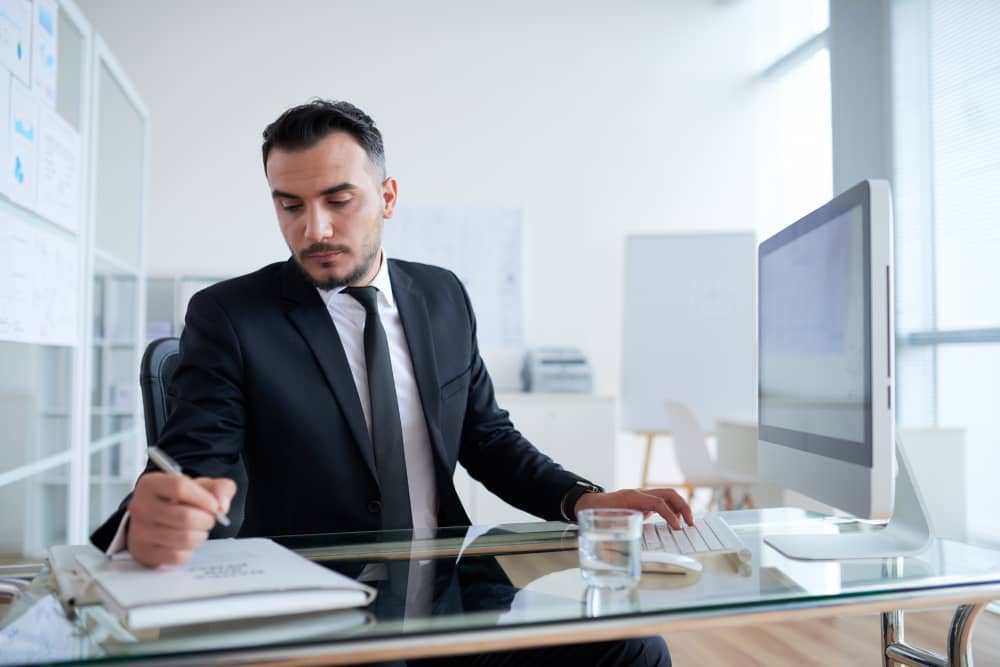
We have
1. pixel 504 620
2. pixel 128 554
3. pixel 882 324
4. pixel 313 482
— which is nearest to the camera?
pixel 504 620

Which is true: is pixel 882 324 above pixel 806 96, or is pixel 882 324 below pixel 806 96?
below

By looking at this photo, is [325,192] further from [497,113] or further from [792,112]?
[792,112]

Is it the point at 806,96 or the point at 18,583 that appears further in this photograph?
the point at 806,96

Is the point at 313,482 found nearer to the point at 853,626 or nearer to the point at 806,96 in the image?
the point at 853,626

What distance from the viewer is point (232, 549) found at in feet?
3.03

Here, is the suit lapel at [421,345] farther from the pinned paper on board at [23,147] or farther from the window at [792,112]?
the window at [792,112]

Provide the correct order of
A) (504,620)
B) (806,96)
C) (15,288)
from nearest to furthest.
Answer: (504,620), (15,288), (806,96)

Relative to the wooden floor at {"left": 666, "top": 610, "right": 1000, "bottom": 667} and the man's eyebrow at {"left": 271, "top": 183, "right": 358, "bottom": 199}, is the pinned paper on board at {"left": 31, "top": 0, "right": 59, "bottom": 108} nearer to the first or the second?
the man's eyebrow at {"left": 271, "top": 183, "right": 358, "bottom": 199}

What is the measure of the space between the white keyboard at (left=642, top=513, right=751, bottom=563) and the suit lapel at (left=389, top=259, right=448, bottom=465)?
43 cm

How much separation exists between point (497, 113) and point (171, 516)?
447cm

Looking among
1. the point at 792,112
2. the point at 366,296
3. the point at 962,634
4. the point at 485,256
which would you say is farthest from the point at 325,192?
the point at 792,112

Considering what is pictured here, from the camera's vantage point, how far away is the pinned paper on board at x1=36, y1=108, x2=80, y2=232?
2.57 meters

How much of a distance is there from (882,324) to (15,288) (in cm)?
229

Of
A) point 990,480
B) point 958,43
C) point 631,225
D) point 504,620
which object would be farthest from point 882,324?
point 631,225
